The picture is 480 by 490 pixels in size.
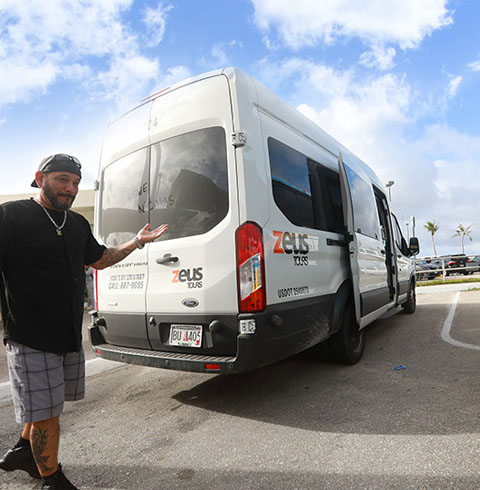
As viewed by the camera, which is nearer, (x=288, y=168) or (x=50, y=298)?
(x=50, y=298)

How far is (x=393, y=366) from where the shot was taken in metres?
4.37

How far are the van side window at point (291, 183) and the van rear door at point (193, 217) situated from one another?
1.49ft

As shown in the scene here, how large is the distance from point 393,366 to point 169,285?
8.97 feet

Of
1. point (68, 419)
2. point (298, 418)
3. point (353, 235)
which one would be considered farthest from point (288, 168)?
point (68, 419)

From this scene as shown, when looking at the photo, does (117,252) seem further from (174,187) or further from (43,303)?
(174,187)

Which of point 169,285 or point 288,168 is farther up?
point 288,168

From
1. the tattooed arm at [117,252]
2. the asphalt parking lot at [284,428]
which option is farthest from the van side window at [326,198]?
the tattooed arm at [117,252]

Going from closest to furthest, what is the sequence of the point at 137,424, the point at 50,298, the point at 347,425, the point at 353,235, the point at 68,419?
the point at 50,298 → the point at 347,425 → the point at 137,424 → the point at 68,419 → the point at 353,235

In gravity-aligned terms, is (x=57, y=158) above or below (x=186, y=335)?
above

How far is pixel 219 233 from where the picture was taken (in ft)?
9.93

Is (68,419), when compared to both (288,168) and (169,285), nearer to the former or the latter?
(169,285)

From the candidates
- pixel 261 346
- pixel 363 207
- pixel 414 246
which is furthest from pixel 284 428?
pixel 414 246

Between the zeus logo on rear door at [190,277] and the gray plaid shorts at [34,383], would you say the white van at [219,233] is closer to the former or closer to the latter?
the zeus logo on rear door at [190,277]

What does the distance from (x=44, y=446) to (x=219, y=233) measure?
172 centimetres
